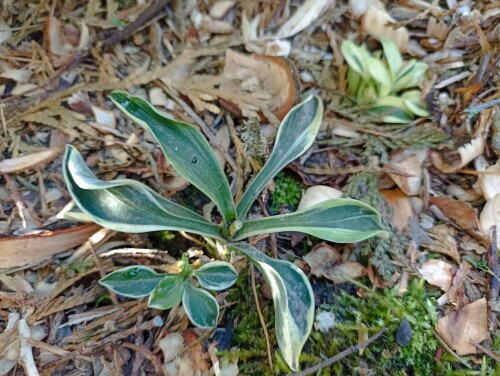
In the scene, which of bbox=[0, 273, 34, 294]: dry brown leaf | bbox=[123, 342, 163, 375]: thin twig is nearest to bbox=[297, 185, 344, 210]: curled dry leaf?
bbox=[123, 342, 163, 375]: thin twig

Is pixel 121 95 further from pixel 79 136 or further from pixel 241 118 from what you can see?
pixel 241 118

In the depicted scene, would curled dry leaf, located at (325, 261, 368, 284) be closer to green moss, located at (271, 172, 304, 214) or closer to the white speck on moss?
the white speck on moss

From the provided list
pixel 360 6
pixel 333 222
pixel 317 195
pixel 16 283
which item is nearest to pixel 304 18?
pixel 360 6

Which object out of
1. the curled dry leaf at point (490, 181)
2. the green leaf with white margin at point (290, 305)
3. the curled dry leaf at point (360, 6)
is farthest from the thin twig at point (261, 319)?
the curled dry leaf at point (360, 6)

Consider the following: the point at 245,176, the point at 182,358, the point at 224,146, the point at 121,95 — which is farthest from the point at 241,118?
the point at 182,358

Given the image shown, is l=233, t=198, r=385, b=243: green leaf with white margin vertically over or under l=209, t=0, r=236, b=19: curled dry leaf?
under

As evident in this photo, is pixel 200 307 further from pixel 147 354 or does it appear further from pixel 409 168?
pixel 409 168
